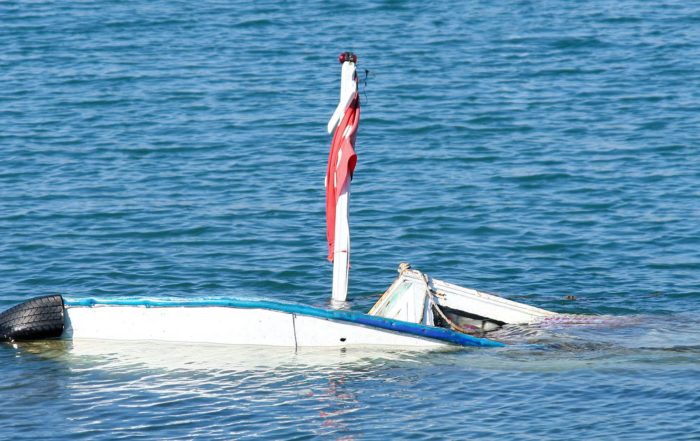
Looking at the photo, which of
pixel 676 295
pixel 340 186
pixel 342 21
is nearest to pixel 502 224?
pixel 676 295

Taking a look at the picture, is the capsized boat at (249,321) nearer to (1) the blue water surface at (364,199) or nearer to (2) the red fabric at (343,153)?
(2) the red fabric at (343,153)

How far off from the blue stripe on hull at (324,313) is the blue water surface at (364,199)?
0.89ft

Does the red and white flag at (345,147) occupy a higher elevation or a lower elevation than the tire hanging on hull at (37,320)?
higher

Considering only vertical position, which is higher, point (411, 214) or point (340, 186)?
point (340, 186)

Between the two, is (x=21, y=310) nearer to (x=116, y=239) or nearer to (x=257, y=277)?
(x=257, y=277)

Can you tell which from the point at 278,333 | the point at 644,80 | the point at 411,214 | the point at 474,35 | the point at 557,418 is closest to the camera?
the point at 557,418

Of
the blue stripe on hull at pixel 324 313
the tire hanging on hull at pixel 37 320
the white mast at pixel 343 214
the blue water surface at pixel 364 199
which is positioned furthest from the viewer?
the white mast at pixel 343 214

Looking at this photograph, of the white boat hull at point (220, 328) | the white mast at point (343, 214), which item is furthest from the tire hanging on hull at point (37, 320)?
the white mast at point (343, 214)

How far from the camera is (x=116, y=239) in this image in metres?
18.5

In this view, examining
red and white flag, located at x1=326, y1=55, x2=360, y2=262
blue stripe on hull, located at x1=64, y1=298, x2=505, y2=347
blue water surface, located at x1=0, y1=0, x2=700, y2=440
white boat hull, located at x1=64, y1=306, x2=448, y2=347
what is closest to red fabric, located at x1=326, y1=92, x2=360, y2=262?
red and white flag, located at x1=326, y1=55, x2=360, y2=262

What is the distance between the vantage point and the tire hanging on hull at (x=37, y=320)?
12938mm

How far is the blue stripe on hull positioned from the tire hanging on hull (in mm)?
308

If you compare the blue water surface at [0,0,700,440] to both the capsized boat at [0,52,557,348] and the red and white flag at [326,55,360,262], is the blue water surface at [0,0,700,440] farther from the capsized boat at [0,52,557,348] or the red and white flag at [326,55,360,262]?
the red and white flag at [326,55,360,262]

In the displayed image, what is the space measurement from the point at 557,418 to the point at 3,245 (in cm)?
1006
